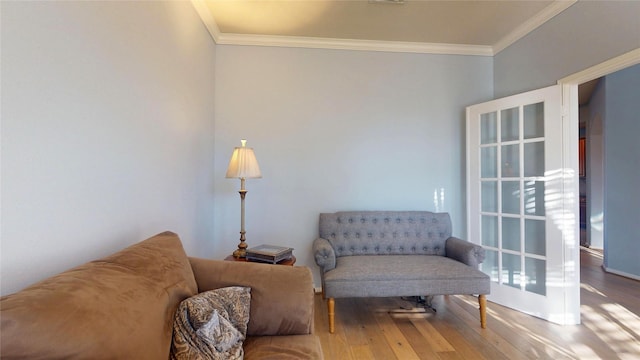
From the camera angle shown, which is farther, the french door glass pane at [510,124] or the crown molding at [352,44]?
the crown molding at [352,44]

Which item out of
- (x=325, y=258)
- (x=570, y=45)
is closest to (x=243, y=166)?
(x=325, y=258)

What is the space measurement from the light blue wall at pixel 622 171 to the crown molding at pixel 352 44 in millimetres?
1975

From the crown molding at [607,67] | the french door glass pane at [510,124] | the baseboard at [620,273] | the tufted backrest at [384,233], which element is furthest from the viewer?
the baseboard at [620,273]

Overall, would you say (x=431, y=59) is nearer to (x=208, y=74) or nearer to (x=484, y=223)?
(x=484, y=223)

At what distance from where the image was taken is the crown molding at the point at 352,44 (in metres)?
2.87

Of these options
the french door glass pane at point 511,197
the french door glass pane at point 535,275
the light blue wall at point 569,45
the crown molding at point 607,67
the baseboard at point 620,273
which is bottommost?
the baseboard at point 620,273

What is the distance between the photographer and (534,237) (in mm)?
2512

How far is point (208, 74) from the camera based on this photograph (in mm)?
2666

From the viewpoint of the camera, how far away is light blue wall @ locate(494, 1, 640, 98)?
6.27ft

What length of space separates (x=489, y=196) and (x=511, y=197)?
191 mm

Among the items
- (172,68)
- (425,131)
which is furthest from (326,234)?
(172,68)

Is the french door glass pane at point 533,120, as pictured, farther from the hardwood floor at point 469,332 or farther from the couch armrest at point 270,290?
the couch armrest at point 270,290

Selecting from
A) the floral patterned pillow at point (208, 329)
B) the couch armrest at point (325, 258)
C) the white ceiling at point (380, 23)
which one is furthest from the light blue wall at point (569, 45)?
the floral patterned pillow at point (208, 329)

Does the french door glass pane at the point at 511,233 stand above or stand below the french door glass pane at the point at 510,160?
below
